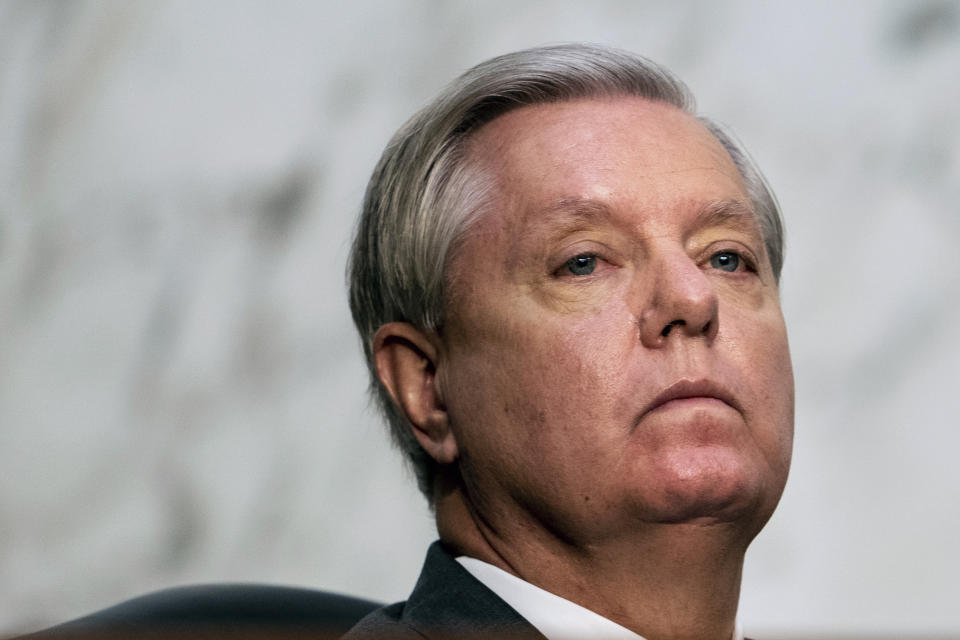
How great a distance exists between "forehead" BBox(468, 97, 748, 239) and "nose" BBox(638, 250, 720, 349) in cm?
8

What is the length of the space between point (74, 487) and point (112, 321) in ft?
1.16

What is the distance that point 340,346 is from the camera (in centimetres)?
282

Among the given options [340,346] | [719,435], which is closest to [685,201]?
[719,435]

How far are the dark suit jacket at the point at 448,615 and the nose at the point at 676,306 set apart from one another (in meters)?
0.35

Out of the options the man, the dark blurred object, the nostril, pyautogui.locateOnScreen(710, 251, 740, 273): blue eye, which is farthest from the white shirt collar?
pyautogui.locateOnScreen(710, 251, 740, 273): blue eye

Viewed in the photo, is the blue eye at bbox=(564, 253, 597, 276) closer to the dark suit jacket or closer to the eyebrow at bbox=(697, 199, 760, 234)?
the eyebrow at bbox=(697, 199, 760, 234)

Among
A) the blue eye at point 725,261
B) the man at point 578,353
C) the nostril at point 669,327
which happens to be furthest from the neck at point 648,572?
the blue eye at point 725,261

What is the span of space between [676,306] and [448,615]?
45 cm

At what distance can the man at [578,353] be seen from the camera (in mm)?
1471

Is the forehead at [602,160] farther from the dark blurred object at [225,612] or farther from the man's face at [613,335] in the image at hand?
the dark blurred object at [225,612]

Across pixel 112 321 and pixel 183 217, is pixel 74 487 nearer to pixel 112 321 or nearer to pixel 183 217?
pixel 112 321

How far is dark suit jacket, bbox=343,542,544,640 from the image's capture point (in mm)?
1493

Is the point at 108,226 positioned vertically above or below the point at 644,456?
above

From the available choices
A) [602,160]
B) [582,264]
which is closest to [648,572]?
[582,264]
